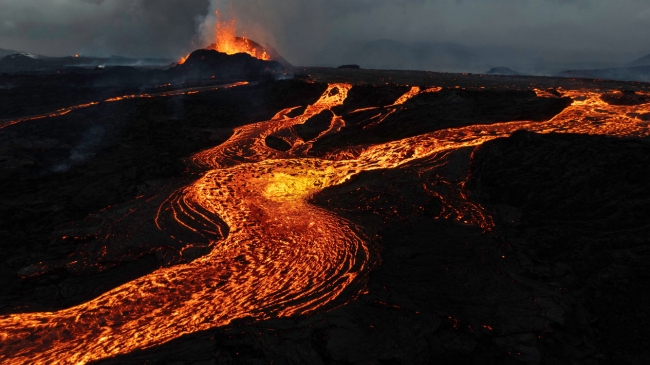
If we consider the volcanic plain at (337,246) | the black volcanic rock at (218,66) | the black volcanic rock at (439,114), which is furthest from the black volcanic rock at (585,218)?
the black volcanic rock at (218,66)

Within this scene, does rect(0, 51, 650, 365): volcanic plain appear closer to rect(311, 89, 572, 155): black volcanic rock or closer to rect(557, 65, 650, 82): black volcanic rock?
rect(311, 89, 572, 155): black volcanic rock

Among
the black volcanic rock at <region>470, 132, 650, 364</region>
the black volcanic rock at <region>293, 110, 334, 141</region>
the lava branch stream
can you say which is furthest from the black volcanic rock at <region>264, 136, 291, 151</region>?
the black volcanic rock at <region>470, 132, 650, 364</region>

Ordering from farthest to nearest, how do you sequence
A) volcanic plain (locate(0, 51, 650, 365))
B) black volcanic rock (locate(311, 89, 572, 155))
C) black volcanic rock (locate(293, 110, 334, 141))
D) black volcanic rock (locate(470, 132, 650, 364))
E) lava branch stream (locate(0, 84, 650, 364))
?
black volcanic rock (locate(293, 110, 334, 141))
black volcanic rock (locate(311, 89, 572, 155))
black volcanic rock (locate(470, 132, 650, 364))
lava branch stream (locate(0, 84, 650, 364))
volcanic plain (locate(0, 51, 650, 365))

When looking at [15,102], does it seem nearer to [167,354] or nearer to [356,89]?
[356,89]

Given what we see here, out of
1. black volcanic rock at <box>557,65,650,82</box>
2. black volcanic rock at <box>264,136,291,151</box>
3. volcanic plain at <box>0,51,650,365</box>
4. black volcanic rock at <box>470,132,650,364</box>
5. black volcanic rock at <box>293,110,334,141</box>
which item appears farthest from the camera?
black volcanic rock at <box>557,65,650,82</box>

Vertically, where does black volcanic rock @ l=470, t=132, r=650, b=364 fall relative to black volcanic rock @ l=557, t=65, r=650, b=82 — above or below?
below

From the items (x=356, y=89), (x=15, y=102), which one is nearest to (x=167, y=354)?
(x=356, y=89)

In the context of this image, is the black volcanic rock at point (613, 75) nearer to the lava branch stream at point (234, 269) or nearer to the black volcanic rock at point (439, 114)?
the black volcanic rock at point (439, 114)
